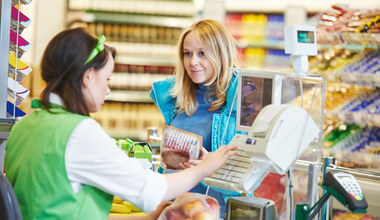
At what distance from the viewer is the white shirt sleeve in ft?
5.06

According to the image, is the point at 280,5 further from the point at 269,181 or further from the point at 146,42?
the point at 269,181

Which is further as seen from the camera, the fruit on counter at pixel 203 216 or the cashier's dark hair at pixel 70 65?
the fruit on counter at pixel 203 216

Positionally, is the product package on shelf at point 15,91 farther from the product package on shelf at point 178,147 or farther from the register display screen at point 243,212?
the register display screen at point 243,212

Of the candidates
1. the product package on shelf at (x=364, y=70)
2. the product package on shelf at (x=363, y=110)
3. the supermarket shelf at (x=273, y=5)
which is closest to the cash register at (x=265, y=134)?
the product package on shelf at (x=364, y=70)

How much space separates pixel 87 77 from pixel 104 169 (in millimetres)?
308

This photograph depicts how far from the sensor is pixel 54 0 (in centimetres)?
626

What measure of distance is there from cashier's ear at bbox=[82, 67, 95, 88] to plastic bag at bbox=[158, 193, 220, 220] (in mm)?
526

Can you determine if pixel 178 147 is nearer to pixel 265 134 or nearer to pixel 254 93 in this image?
pixel 254 93

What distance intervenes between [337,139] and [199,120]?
2.37m

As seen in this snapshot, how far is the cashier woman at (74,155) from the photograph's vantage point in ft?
5.08

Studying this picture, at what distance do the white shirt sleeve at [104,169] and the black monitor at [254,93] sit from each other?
49 cm

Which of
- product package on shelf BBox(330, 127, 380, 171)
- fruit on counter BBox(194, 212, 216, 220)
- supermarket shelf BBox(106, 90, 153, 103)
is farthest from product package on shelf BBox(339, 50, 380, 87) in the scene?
fruit on counter BBox(194, 212, 216, 220)

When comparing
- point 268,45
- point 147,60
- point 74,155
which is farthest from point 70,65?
point 147,60

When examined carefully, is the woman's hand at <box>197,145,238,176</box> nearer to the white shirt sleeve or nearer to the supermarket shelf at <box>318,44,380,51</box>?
the white shirt sleeve
